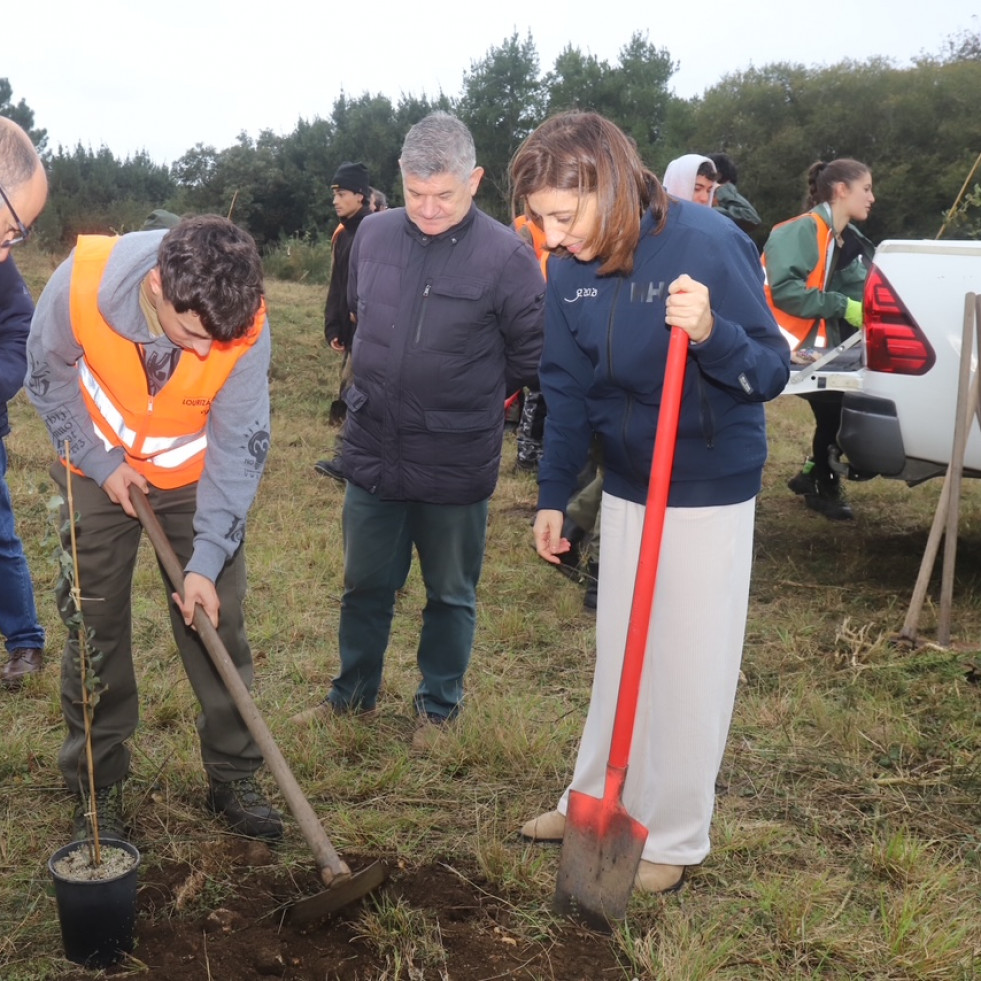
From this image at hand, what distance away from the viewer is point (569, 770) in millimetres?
3648

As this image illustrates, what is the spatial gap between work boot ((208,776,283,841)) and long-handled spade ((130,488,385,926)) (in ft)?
1.51

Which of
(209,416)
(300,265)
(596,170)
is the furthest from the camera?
(300,265)

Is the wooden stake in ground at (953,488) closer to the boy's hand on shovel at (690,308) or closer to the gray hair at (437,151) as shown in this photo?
the gray hair at (437,151)

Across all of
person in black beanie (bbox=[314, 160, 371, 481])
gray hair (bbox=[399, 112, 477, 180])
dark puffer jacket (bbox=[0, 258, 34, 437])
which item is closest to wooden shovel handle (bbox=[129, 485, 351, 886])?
dark puffer jacket (bbox=[0, 258, 34, 437])

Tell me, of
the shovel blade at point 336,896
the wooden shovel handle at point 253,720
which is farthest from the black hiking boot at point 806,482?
the shovel blade at point 336,896

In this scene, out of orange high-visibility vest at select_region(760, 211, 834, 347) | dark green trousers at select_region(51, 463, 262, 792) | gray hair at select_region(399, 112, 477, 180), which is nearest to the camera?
dark green trousers at select_region(51, 463, 262, 792)

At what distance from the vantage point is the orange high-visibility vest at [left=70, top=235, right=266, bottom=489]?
285cm

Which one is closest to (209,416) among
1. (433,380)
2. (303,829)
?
(433,380)

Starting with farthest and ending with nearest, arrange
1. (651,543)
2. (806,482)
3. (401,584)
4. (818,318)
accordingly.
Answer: (806,482), (818,318), (401,584), (651,543)

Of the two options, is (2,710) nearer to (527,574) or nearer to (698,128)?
(527,574)

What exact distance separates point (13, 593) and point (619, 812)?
2749 millimetres

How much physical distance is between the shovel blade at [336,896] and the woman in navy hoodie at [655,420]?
0.66m

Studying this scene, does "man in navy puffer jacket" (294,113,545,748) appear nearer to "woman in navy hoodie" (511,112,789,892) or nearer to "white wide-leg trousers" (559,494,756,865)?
"woman in navy hoodie" (511,112,789,892)

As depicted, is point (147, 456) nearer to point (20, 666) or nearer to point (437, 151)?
point (437, 151)
